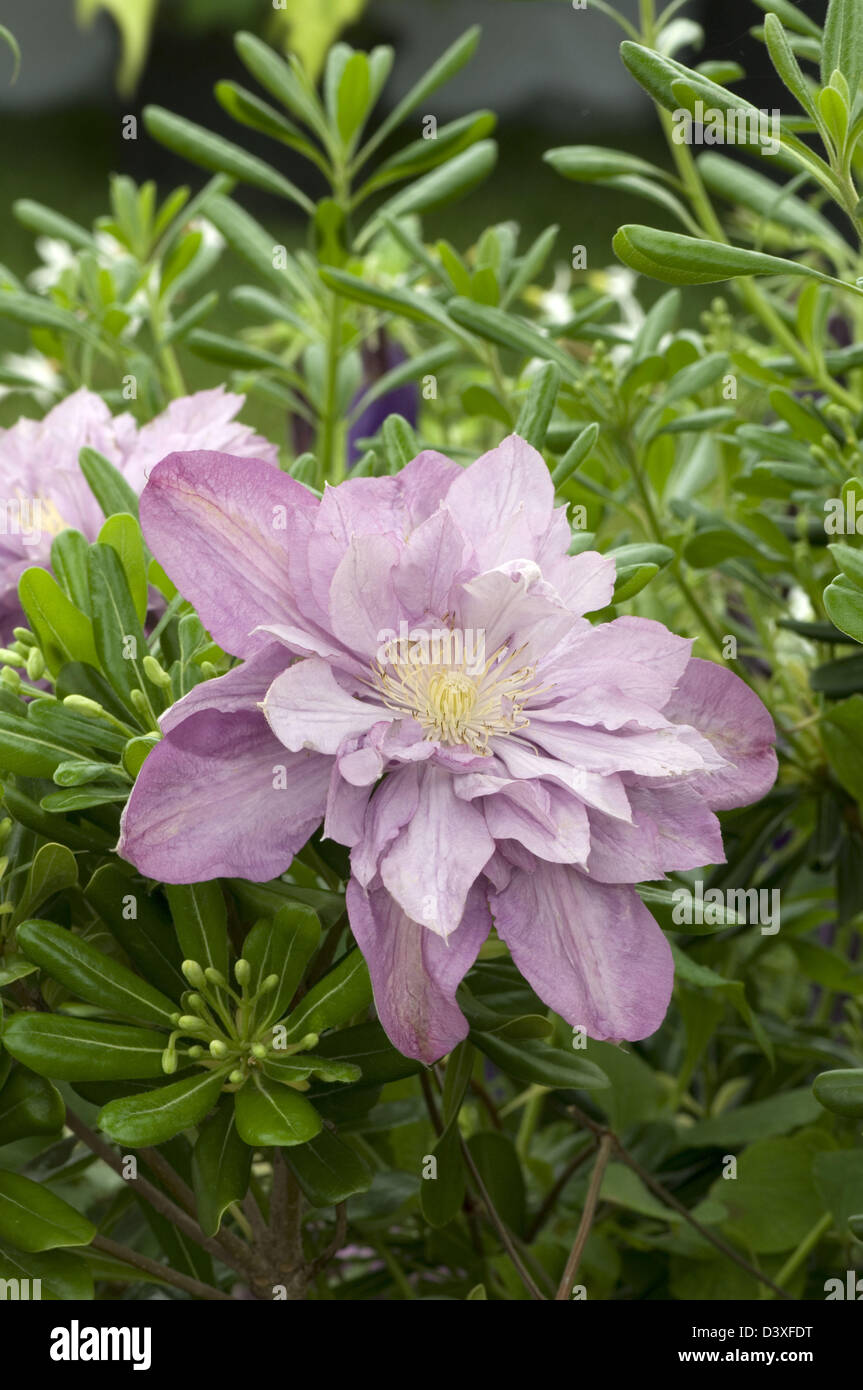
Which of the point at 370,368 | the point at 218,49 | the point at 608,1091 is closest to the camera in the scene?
the point at 608,1091

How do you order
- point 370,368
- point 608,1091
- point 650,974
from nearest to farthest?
point 650,974
point 608,1091
point 370,368

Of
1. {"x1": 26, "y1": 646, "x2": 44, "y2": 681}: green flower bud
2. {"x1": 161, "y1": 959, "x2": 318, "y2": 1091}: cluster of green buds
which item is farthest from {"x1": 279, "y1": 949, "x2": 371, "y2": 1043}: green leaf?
{"x1": 26, "y1": 646, "x2": 44, "y2": 681}: green flower bud

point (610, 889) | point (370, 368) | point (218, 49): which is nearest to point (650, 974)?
point (610, 889)

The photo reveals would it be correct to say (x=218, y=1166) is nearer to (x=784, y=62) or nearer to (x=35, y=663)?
(x=35, y=663)

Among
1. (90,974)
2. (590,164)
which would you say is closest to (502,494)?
(90,974)

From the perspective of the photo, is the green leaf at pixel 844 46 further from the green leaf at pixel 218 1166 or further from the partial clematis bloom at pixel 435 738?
the green leaf at pixel 218 1166

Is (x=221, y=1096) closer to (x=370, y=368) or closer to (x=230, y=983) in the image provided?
(x=230, y=983)
